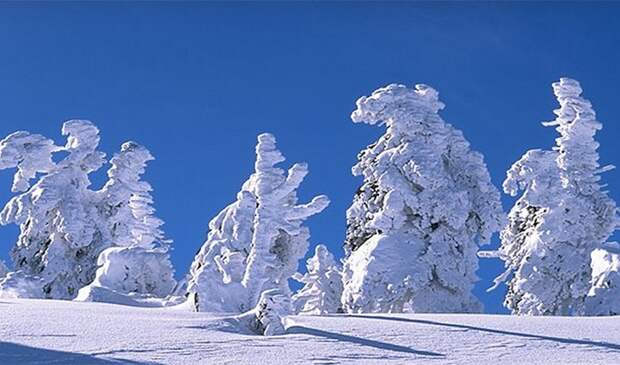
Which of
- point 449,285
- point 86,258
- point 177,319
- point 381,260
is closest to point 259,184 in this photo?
point 381,260

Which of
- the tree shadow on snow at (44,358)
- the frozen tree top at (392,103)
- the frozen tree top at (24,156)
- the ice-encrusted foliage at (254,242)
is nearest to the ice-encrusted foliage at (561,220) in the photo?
the frozen tree top at (392,103)

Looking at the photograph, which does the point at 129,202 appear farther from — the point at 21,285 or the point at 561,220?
the point at 561,220

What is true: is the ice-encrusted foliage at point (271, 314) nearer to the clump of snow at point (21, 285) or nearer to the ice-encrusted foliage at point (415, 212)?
the ice-encrusted foliage at point (415, 212)

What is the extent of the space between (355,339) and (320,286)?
64.5 ft

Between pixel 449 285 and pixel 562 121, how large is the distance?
909cm

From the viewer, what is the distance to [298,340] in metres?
17.6

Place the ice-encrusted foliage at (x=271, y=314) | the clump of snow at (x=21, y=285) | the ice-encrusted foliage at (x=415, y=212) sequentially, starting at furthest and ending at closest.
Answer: the clump of snow at (x=21, y=285) → the ice-encrusted foliage at (x=415, y=212) → the ice-encrusted foliage at (x=271, y=314)

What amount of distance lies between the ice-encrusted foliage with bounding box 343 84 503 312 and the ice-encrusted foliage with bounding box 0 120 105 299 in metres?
12.5

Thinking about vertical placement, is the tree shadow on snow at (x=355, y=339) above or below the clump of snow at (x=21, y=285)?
below

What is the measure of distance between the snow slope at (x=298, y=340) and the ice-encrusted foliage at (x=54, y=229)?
17580mm

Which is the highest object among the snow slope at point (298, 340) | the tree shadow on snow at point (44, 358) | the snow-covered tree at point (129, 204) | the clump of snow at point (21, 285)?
the snow-covered tree at point (129, 204)

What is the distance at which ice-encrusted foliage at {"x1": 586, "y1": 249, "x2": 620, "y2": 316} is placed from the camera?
30828mm

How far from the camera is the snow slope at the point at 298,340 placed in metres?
15.6

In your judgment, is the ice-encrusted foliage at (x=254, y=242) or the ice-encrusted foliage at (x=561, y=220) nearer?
the ice-encrusted foliage at (x=254, y=242)
